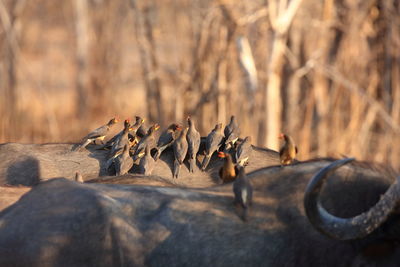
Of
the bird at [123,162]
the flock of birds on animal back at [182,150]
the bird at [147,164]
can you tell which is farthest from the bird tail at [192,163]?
the bird at [123,162]

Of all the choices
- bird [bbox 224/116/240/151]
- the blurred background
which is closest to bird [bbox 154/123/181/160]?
bird [bbox 224/116/240/151]

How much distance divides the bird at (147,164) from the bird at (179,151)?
172 mm

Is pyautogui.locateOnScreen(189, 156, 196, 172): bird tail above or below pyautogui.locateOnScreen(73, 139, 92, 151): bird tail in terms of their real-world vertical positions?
below

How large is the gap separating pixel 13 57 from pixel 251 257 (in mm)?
11644

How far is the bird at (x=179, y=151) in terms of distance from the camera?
6.07 meters

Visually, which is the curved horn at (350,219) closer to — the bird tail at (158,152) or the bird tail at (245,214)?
the bird tail at (245,214)

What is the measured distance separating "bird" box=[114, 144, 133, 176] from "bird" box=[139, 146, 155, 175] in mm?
79

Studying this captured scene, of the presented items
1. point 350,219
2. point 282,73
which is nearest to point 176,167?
point 350,219

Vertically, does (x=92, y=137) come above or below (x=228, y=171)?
above

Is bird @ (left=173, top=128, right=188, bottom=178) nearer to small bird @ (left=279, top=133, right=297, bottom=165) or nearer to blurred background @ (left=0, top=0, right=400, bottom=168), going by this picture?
small bird @ (left=279, top=133, right=297, bottom=165)

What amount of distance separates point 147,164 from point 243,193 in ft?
4.17

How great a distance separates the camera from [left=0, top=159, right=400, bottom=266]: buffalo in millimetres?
4730

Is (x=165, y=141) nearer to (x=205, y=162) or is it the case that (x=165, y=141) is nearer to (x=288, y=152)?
(x=205, y=162)

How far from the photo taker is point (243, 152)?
611cm
